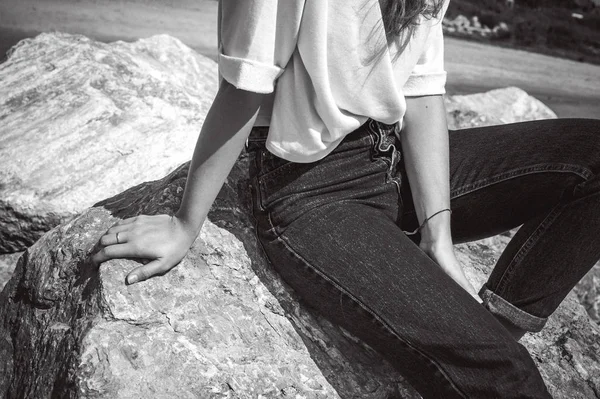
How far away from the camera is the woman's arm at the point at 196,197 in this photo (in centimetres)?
128

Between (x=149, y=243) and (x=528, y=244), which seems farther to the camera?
(x=528, y=244)

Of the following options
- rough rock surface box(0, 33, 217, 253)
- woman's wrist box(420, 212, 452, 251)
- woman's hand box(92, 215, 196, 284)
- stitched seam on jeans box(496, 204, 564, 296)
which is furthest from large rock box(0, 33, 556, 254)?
stitched seam on jeans box(496, 204, 564, 296)

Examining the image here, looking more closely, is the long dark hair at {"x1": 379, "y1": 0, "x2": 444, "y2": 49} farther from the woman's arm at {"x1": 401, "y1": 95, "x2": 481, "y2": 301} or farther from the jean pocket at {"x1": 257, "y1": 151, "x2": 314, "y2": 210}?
the jean pocket at {"x1": 257, "y1": 151, "x2": 314, "y2": 210}

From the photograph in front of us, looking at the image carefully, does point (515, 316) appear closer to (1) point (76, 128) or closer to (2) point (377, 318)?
(2) point (377, 318)

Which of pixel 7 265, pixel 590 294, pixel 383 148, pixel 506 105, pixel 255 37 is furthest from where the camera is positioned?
pixel 506 105

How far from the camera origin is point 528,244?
1479 mm

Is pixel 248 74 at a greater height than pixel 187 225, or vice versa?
pixel 248 74

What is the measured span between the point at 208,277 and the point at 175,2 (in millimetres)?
5631

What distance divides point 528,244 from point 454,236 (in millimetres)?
225

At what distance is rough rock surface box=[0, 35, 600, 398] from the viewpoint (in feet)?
4.02

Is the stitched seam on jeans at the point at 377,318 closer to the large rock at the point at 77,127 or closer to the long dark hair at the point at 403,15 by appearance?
the long dark hair at the point at 403,15

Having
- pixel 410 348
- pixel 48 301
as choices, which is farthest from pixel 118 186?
pixel 410 348

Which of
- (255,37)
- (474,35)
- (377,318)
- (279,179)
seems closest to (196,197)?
(279,179)

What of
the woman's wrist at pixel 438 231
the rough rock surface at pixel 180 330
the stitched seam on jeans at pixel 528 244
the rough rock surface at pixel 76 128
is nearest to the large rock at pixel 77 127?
the rough rock surface at pixel 76 128
